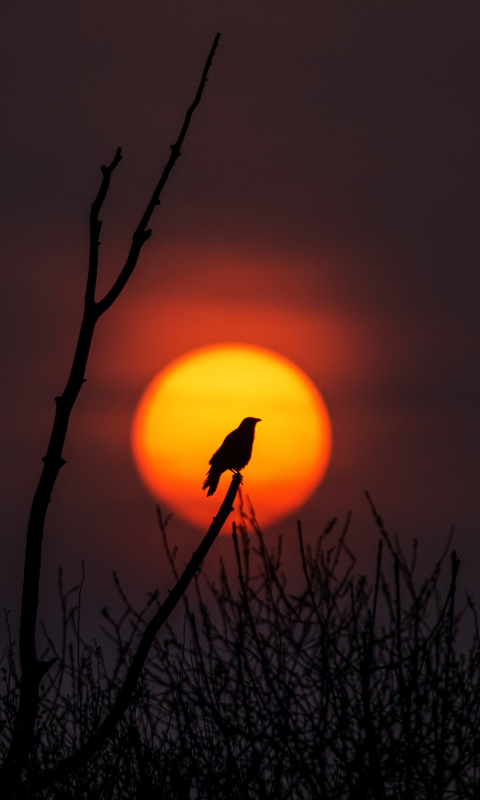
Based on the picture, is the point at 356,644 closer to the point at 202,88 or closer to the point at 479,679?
the point at 479,679

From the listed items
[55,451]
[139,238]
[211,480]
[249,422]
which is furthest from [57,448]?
[249,422]

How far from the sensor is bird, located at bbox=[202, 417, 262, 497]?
12062mm

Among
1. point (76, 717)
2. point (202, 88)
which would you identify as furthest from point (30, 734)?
point (76, 717)

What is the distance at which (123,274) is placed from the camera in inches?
115

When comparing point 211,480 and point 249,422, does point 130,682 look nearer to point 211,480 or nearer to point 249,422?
point 211,480

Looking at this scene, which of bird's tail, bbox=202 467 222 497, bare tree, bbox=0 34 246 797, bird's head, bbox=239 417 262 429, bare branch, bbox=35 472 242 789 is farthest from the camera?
bird's head, bbox=239 417 262 429

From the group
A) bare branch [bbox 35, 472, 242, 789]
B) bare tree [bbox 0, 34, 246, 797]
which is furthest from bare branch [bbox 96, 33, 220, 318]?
bare branch [bbox 35, 472, 242, 789]

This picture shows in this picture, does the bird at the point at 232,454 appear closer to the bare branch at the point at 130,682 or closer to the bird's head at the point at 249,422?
the bird's head at the point at 249,422

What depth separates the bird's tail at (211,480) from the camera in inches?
472

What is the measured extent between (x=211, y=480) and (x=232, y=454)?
21.7 inches

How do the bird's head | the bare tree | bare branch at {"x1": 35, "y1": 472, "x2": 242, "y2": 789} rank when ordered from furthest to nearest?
the bird's head → bare branch at {"x1": 35, "y1": 472, "x2": 242, "y2": 789} → the bare tree

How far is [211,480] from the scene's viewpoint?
39.6 feet

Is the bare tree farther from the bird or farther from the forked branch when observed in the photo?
the bird

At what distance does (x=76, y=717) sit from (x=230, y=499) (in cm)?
289
